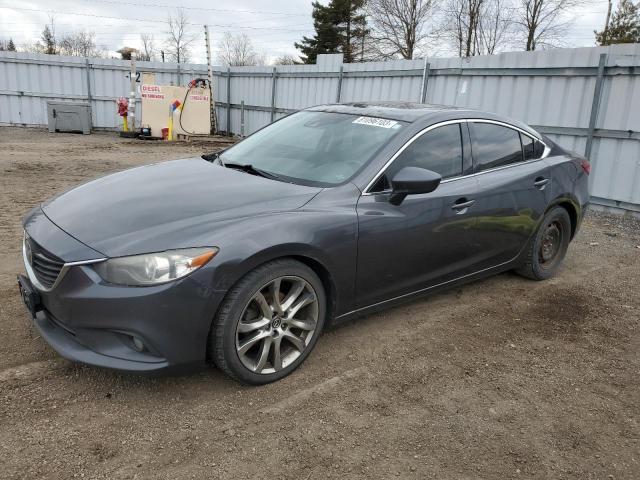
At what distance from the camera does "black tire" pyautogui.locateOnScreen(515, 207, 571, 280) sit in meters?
4.62

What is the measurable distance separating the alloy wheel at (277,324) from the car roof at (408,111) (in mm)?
1532

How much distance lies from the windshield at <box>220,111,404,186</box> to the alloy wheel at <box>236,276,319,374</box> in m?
0.75

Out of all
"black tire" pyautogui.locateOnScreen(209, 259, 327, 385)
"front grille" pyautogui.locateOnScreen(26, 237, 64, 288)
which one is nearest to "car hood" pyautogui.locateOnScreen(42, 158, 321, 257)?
"front grille" pyautogui.locateOnScreen(26, 237, 64, 288)

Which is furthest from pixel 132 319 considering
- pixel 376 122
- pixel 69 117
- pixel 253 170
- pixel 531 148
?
pixel 69 117

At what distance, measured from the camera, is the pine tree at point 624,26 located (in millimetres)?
31688

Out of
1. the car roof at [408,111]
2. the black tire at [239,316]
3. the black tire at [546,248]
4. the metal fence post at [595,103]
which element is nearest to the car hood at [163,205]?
the black tire at [239,316]

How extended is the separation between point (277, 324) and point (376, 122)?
1.67m

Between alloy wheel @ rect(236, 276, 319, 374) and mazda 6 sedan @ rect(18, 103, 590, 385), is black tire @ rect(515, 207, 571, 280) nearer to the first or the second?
mazda 6 sedan @ rect(18, 103, 590, 385)

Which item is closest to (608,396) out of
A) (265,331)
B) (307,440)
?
(307,440)

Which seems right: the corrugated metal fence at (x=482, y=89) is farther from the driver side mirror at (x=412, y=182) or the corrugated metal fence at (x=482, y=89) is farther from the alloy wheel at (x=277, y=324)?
the alloy wheel at (x=277, y=324)

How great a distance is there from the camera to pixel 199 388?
9.39 ft

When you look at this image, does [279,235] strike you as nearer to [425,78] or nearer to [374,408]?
[374,408]

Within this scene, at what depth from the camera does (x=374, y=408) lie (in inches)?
110

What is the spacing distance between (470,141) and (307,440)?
8.40 feet
